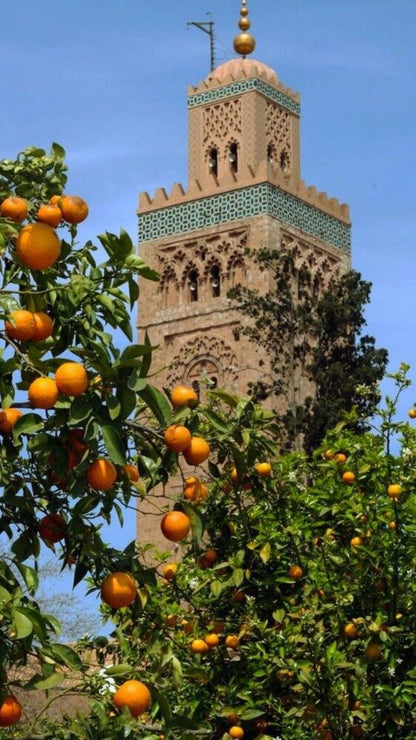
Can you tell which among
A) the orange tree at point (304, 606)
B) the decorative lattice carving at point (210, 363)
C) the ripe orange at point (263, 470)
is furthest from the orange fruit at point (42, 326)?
the decorative lattice carving at point (210, 363)

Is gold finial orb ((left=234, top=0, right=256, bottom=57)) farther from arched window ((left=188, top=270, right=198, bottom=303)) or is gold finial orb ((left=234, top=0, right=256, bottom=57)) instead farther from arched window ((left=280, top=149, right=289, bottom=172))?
arched window ((left=188, top=270, right=198, bottom=303))

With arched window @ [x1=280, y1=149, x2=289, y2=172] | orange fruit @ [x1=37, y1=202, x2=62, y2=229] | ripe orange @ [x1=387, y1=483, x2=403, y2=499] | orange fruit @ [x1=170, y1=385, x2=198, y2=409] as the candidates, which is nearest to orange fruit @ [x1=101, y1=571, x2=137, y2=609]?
orange fruit @ [x1=170, y1=385, x2=198, y2=409]

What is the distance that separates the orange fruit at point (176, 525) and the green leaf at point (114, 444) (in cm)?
59

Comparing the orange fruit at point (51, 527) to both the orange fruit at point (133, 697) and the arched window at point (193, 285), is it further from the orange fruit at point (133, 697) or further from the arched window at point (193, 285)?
the arched window at point (193, 285)

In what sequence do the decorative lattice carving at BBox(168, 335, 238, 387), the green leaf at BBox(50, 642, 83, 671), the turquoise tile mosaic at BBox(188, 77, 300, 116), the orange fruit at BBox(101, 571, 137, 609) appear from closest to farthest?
the green leaf at BBox(50, 642, 83, 671)
the orange fruit at BBox(101, 571, 137, 609)
the decorative lattice carving at BBox(168, 335, 238, 387)
the turquoise tile mosaic at BBox(188, 77, 300, 116)

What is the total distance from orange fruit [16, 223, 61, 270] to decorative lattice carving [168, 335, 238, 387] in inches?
1099

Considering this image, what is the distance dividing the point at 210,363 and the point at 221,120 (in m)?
5.39

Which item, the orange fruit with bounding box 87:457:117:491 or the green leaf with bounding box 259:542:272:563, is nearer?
the orange fruit with bounding box 87:457:117:491

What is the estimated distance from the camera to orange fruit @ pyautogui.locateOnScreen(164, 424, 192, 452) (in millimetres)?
4387

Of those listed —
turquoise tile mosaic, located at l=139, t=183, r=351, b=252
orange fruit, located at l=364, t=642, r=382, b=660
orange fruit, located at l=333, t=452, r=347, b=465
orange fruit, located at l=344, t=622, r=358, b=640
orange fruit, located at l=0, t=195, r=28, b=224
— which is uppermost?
turquoise tile mosaic, located at l=139, t=183, r=351, b=252

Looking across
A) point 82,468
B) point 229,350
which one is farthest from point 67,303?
point 229,350

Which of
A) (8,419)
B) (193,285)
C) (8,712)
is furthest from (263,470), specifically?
(193,285)

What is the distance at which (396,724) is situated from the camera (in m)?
6.58

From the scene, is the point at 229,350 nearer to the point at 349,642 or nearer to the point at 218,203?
the point at 218,203
